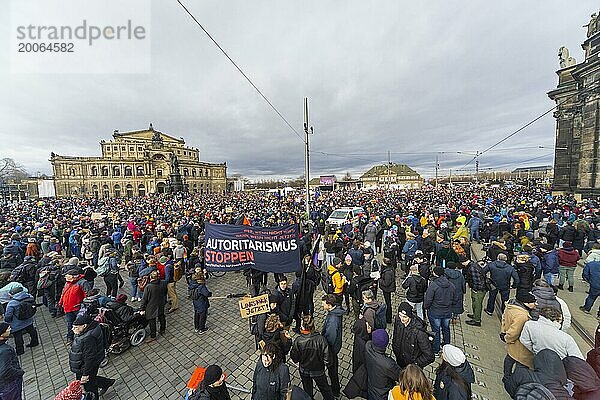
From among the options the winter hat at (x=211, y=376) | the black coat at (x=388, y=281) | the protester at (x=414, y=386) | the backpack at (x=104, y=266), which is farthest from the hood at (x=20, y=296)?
the black coat at (x=388, y=281)

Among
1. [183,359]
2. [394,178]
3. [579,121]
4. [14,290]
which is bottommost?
[183,359]

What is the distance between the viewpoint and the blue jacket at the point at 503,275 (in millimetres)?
5625

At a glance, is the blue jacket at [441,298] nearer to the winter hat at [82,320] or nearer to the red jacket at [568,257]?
the red jacket at [568,257]

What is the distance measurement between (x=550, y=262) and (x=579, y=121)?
25.4 metres

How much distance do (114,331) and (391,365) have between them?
542 centimetres

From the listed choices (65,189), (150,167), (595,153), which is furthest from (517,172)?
(65,189)

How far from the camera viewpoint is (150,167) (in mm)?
77812

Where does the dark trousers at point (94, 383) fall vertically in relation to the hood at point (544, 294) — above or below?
below

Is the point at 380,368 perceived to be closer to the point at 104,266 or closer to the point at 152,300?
the point at 152,300

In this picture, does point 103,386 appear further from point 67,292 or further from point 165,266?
point 165,266

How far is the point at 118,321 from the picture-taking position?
505cm

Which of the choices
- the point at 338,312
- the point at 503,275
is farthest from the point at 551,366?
the point at 503,275

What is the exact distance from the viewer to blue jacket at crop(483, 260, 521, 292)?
5.62 metres

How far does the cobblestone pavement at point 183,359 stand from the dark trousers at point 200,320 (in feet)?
0.56
